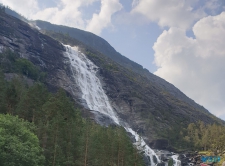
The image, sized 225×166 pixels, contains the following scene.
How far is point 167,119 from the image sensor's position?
431ft

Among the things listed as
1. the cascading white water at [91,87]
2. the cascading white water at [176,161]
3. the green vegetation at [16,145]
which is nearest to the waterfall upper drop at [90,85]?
the cascading white water at [91,87]

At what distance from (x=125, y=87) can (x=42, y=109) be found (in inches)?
4008

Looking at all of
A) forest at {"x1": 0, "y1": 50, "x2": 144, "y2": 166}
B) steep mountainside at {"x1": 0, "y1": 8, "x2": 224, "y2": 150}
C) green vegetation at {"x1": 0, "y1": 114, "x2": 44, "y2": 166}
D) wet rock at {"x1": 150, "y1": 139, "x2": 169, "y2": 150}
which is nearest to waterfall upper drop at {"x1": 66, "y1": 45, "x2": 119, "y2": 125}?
steep mountainside at {"x1": 0, "y1": 8, "x2": 224, "y2": 150}

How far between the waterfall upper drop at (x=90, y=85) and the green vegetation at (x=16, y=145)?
76.2 m

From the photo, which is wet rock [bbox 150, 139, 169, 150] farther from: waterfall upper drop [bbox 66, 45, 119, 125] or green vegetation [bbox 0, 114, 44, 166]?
green vegetation [bbox 0, 114, 44, 166]

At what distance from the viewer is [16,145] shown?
26.0 m

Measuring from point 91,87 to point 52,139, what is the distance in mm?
88541

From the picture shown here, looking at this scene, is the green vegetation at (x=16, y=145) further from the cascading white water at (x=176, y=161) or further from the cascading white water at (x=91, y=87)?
the cascading white water at (x=176, y=161)

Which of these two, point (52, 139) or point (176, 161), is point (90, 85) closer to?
point (176, 161)

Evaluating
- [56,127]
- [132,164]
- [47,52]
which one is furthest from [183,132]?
[56,127]

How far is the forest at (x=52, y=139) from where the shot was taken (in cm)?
2667

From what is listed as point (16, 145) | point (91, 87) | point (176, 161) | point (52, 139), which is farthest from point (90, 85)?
point (16, 145)

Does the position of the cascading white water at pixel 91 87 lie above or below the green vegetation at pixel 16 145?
above

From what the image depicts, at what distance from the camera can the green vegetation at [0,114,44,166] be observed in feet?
82.3
